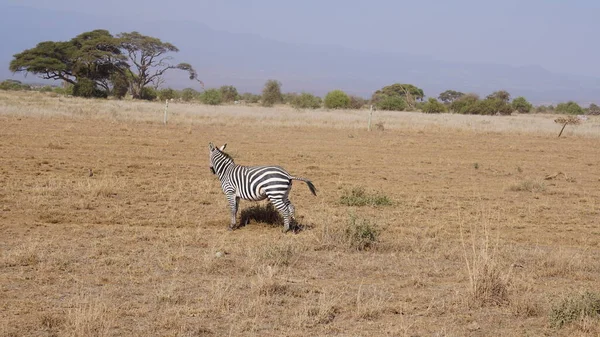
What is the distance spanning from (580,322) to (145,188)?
32.3 feet

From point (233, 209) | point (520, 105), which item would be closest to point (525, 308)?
point (233, 209)

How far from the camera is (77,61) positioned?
55.3m

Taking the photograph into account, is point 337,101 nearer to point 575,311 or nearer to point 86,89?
point 86,89

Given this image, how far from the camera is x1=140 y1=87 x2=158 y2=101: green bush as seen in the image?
208 ft

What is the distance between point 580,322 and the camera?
6402 millimetres

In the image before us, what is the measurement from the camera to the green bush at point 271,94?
220 feet

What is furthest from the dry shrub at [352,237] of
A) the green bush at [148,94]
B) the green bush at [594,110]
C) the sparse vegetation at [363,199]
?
the green bush at [594,110]

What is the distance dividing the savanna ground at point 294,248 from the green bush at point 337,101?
41.6 m

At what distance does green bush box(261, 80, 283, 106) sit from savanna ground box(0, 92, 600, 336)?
45.5 metres

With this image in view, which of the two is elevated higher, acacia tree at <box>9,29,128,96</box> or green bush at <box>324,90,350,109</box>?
acacia tree at <box>9,29,128,96</box>

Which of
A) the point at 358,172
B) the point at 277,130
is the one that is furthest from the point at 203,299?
the point at 277,130

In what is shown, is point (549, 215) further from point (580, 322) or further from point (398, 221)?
point (580, 322)

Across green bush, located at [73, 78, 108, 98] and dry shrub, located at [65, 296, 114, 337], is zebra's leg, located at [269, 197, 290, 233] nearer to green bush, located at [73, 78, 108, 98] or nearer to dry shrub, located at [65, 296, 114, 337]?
dry shrub, located at [65, 296, 114, 337]

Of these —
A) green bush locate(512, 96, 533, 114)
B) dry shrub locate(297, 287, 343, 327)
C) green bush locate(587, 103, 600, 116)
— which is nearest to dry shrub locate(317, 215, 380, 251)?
dry shrub locate(297, 287, 343, 327)
